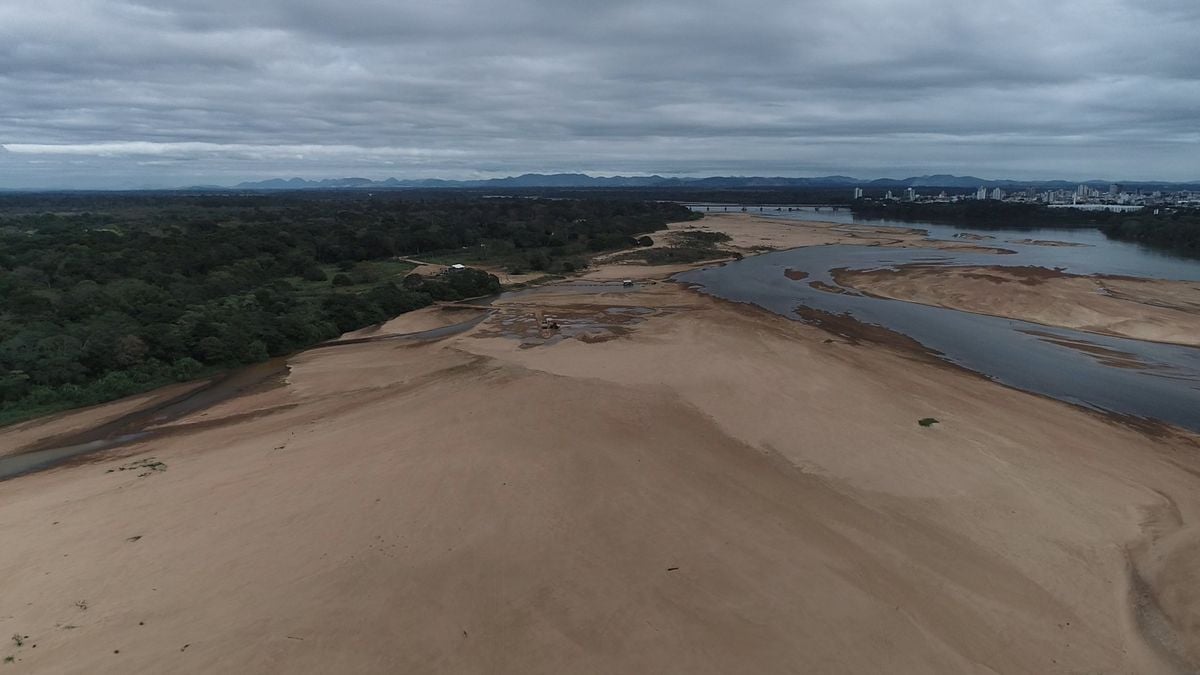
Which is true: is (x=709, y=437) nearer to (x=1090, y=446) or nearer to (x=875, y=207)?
(x=1090, y=446)

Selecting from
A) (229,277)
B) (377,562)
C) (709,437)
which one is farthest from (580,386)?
(229,277)

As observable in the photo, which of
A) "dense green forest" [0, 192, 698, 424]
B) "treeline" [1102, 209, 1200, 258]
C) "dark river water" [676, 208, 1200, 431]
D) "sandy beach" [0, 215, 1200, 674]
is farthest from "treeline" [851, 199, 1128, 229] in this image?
"sandy beach" [0, 215, 1200, 674]

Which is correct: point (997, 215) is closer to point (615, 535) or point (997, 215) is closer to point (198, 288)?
point (198, 288)

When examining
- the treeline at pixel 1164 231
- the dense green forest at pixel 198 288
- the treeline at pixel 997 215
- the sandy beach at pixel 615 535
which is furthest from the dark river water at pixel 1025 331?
the treeline at pixel 997 215

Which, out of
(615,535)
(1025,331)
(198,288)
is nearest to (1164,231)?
(1025,331)

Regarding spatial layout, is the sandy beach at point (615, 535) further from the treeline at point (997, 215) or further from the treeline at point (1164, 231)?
the treeline at point (997, 215)

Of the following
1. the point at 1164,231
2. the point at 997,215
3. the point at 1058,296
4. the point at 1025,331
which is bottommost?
the point at 1025,331
